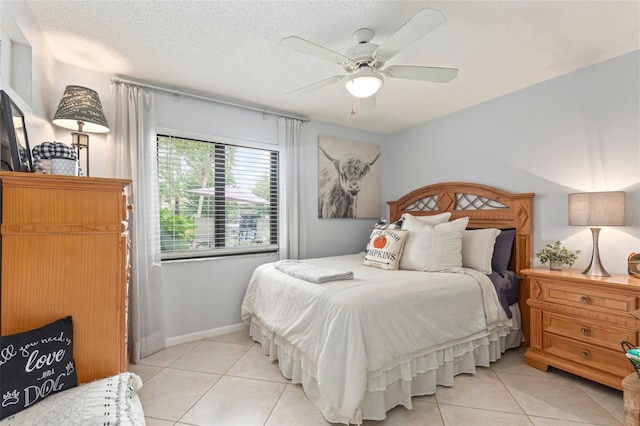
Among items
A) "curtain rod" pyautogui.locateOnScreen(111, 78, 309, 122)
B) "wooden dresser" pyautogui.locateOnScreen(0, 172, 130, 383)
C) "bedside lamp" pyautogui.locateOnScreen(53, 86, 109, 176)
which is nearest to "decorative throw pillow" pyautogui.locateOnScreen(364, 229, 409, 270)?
"curtain rod" pyautogui.locateOnScreen(111, 78, 309, 122)

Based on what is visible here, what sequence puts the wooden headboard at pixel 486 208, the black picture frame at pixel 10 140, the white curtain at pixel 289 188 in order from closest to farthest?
the black picture frame at pixel 10 140 → the wooden headboard at pixel 486 208 → the white curtain at pixel 289 188

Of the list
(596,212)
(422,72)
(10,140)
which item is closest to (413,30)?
(422,72)

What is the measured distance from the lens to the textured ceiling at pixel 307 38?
69.7 inches

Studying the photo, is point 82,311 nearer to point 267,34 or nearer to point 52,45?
point 267,34

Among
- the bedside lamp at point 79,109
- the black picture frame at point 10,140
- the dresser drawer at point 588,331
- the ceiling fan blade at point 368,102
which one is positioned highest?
the ceiling fan blade at point 368,102

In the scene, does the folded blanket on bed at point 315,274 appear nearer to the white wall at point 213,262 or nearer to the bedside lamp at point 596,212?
the white wall at point 213,262

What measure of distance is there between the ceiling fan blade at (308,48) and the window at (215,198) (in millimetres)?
1762

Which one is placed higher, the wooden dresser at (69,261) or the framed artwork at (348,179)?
the framed artwork at (348,179)

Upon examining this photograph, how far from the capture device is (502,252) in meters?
2.79

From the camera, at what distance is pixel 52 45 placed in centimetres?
217

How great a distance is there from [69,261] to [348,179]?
3237mm

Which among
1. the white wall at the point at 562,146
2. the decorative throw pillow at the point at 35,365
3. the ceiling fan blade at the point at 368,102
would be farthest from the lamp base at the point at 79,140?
the white wall at the point at 562,146

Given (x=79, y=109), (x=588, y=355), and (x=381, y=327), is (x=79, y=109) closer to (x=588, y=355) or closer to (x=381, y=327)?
(x=381, y=327)

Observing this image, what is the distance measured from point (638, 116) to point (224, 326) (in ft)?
13.4
